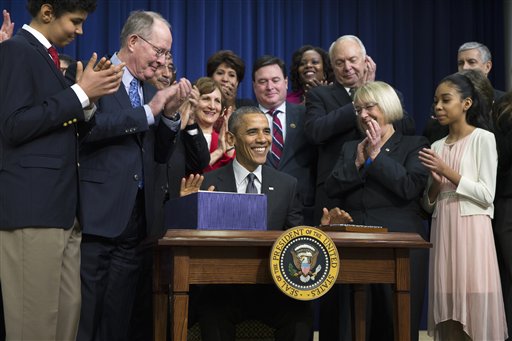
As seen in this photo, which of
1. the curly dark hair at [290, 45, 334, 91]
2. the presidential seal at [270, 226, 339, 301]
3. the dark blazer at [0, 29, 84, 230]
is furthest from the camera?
the curly dark hair at [290, 45, 334, 91]

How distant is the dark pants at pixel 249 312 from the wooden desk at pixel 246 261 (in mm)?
187

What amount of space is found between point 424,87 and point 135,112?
3817 mm

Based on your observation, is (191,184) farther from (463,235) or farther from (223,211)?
(463,235)

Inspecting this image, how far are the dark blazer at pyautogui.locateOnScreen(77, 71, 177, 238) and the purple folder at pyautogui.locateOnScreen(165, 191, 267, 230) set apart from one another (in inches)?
13.8

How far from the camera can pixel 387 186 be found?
345cm

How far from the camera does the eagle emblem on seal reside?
259 centimetres

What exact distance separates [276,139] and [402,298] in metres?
1.55

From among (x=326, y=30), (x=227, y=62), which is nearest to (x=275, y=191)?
(x=227, y=62)

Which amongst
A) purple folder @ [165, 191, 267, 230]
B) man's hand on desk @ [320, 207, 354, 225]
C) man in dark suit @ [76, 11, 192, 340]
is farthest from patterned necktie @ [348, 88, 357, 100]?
purple folder @ [165, 191, 267, 230]

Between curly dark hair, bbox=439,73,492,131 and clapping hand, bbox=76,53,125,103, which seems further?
curly dark hair, bbox=439,73,492,131

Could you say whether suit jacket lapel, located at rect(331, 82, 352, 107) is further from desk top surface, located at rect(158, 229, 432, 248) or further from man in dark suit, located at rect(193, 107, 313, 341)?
desk top surface, located at rect(158, 229, 432, 248)

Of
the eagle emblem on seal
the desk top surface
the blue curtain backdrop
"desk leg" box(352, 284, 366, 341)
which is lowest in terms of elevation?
"desk leg" box(352, 284, 366, 341)

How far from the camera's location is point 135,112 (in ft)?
9.90

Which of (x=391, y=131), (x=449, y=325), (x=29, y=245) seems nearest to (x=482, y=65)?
(x=391, y=131)
